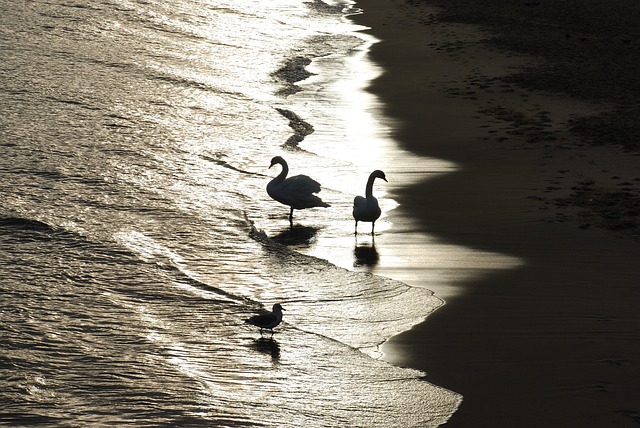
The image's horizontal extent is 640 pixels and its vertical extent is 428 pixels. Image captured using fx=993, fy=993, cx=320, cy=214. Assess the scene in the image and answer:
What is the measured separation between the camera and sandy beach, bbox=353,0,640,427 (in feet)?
26.8

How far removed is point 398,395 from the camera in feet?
26.7

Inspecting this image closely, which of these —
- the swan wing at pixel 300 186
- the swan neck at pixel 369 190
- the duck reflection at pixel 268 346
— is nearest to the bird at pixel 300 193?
the swan wing at pixel 300 186

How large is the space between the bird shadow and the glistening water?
0.10 ft

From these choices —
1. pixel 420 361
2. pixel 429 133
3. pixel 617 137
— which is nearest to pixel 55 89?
pixel 429 133

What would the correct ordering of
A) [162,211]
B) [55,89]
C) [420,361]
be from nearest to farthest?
[420,361] < [162,211] < [55,89]

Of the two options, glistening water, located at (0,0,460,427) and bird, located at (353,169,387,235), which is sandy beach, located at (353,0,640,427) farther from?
bird, located at (353,169,387,235)

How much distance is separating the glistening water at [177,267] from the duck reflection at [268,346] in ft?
0.08

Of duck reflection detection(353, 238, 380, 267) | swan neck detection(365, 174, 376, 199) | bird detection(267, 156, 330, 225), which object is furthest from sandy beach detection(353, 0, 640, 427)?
bird detection(267, 156, 330, 225)

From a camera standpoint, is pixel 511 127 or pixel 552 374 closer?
pixel 552 374

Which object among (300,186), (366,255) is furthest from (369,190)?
(366,255)

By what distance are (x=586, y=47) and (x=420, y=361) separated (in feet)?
59.7

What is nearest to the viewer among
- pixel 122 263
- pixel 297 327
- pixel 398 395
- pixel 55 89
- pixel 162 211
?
pixel 398 395

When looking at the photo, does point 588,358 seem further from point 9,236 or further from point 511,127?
point 511,127

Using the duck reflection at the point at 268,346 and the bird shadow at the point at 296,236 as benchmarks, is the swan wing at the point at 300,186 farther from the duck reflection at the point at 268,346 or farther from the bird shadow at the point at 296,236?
the duck reflection at the point at 268,346
